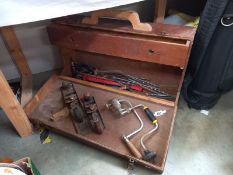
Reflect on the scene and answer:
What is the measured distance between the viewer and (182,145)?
1.06 metres

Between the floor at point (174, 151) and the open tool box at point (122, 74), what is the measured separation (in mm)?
80

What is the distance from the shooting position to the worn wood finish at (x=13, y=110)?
Result: 0.88 meters

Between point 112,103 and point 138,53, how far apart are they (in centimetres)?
29

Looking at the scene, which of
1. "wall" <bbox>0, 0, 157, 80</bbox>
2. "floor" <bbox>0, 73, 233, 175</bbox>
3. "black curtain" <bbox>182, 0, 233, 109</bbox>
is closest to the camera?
"black curtain" <bbox>182, 0, 233, 109</bbox>

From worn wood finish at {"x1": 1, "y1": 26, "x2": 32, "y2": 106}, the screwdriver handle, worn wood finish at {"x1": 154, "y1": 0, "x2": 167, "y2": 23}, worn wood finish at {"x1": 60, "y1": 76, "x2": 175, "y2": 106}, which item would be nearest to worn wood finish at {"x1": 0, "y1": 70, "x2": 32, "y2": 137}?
worn wood finish at {"x1": 1, "y1": 26, "x2": 32, "y2": 106}

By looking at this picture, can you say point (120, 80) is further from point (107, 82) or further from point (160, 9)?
point (160, 9)

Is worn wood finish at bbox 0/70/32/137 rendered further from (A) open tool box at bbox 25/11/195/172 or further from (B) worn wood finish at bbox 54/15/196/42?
(B) worn wood finish at bbox 54/15/196/42

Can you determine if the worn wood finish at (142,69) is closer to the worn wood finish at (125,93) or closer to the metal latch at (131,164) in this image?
the worn wood finish at (125,93)

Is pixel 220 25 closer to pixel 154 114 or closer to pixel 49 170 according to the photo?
pixel 154 114

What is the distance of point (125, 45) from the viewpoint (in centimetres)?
101

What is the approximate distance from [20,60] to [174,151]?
107cm

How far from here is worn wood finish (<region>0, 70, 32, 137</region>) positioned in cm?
88

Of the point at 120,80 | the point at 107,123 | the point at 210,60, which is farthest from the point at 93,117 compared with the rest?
the point at 210,60

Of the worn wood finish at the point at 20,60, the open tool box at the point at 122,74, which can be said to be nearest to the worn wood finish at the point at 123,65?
the open tool box at the point at 122,74
